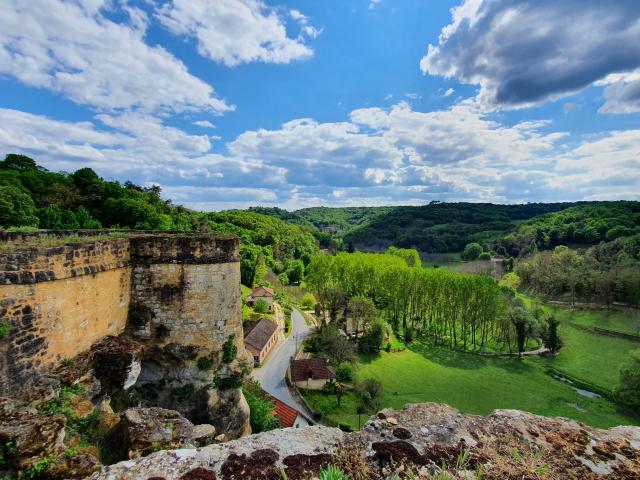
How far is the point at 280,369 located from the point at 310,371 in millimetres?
5187

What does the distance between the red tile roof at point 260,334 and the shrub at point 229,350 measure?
28.1 m

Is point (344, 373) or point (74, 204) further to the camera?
point (74, 204)

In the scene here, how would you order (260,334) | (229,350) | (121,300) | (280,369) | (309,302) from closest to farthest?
(121,300), (229,350), (280,369), (260,334), (309,302)

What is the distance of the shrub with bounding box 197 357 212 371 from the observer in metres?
12.0

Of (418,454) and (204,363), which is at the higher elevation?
(418,454)

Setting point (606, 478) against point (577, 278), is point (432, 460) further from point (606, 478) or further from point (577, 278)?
point (577, 278)

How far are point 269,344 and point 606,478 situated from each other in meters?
41.9

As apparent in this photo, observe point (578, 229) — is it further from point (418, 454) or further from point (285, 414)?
point (418, 454)

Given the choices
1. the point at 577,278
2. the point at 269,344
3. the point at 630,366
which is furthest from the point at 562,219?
the point at 269,344

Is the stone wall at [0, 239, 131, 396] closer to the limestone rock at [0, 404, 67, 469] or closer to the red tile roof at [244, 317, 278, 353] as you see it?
the limestone rock at [0, 404, 67, 469]

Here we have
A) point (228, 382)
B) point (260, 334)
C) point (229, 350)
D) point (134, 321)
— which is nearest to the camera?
point (134, 321)

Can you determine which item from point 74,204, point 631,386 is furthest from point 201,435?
point 74,204

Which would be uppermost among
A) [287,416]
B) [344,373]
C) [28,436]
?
[28,436]

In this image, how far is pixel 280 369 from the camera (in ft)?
128
